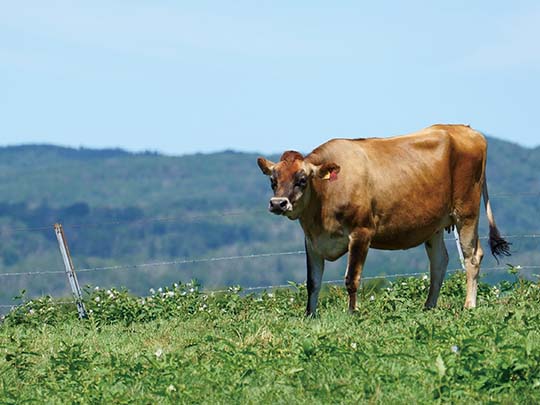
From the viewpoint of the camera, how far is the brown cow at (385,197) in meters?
13.0

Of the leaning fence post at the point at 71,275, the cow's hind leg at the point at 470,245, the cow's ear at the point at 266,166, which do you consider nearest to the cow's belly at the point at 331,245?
the cow's ear at the point at 266,166

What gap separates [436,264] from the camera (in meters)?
14.3

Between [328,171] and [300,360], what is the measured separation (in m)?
4.28

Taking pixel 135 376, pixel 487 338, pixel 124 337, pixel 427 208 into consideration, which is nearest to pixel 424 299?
pixel 427 208

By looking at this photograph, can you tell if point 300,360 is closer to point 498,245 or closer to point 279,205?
point 279,205

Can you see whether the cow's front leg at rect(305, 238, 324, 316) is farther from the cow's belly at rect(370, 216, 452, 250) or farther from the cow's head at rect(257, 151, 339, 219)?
the cow's belly at rect(370, 216, 452, 250)

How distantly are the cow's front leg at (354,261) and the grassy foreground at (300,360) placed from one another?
0.19m

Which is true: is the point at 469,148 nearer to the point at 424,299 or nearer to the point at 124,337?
the point at 424,299

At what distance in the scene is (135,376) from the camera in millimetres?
9055

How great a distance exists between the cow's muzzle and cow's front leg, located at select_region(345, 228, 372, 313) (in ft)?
2.86

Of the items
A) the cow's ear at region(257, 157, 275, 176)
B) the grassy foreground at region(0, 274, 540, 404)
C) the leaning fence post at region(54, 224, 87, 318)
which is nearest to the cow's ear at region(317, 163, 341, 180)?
the cow's ear at region(257, 157, 275, 176)

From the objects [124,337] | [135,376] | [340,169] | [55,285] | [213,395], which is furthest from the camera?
[55,285]

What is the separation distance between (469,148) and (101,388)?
7015mm

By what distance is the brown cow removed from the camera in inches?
514
